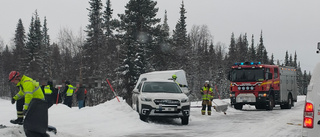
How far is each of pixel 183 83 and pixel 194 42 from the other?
64.8 metres

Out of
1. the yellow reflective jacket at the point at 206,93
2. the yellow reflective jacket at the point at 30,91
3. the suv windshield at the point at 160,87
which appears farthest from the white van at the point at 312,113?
the yellow reflective jacket at the point at 206,93

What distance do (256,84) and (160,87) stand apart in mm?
9659

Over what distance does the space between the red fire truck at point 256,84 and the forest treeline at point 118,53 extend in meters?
8.66

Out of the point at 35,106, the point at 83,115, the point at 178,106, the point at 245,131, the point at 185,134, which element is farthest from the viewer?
the point at 83,115

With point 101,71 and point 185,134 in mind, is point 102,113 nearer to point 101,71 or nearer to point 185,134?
point 185,134

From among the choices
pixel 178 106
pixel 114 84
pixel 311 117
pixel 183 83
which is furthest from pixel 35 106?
pixel 114 84

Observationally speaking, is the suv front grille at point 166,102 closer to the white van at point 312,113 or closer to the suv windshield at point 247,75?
the white van at point 312,113

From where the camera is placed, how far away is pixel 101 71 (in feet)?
167

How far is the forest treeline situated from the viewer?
132ft

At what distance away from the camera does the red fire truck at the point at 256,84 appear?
23.8 m

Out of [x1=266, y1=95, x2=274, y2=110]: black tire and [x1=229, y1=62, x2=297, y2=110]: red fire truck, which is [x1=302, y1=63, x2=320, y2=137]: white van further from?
[x1=266, y1=95, x2=274, y2=110]: black tire

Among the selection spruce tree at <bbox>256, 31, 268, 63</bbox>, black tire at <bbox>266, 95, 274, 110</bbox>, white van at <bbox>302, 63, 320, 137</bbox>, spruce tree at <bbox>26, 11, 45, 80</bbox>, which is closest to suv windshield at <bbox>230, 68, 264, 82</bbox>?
black tire at <bbox>266, 95, 274, 110</bbox>

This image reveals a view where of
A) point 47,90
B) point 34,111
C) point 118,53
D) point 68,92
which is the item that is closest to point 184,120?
point 47,90

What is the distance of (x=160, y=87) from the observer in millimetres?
16172
